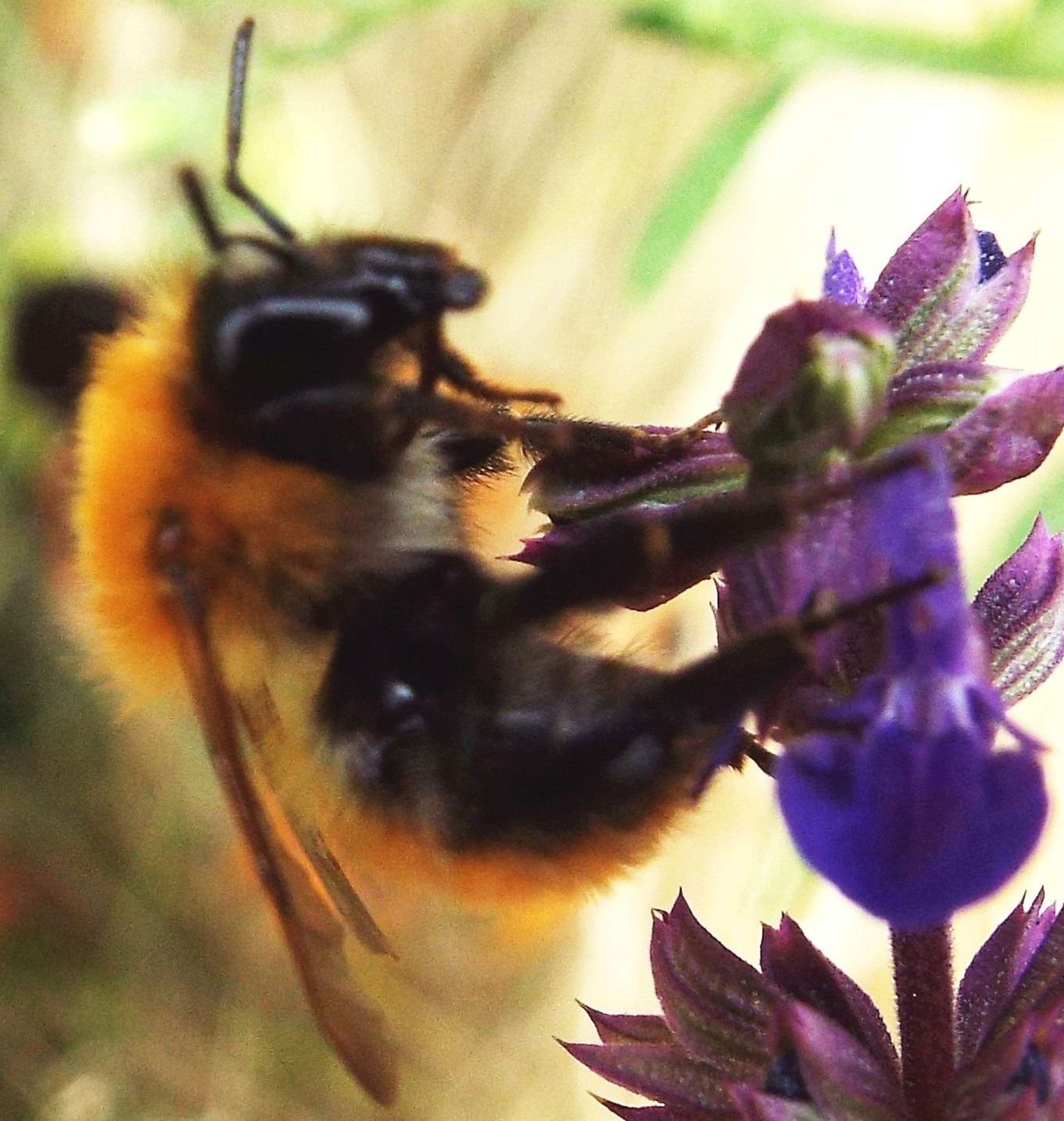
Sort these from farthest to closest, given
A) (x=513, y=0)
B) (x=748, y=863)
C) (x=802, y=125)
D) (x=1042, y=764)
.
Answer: (x=802, y=125) → (x=748, y=863) → (x=513, y=0) → (x=1042, y=764)

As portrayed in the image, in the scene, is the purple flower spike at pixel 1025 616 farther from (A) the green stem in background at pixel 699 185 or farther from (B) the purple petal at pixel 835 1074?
(A) the green stem in background at pixel 699 185

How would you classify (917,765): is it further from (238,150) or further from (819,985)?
A: (238,150)

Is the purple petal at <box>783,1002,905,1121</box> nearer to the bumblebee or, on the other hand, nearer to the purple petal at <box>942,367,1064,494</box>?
the bumblebee

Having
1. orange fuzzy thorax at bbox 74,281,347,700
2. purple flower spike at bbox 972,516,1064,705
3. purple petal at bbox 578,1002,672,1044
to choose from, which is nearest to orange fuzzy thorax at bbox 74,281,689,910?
orange fuzzy thorax at bbox 74,281,347,700

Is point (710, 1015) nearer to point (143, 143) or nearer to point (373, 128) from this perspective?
point (143, 143)

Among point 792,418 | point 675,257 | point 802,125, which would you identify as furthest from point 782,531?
point 802,125

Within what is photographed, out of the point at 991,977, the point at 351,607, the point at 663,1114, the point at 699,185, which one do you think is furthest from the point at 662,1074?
the point at 699,185

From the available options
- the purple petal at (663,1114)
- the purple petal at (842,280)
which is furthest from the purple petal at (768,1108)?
the purple petal at (842,280)
